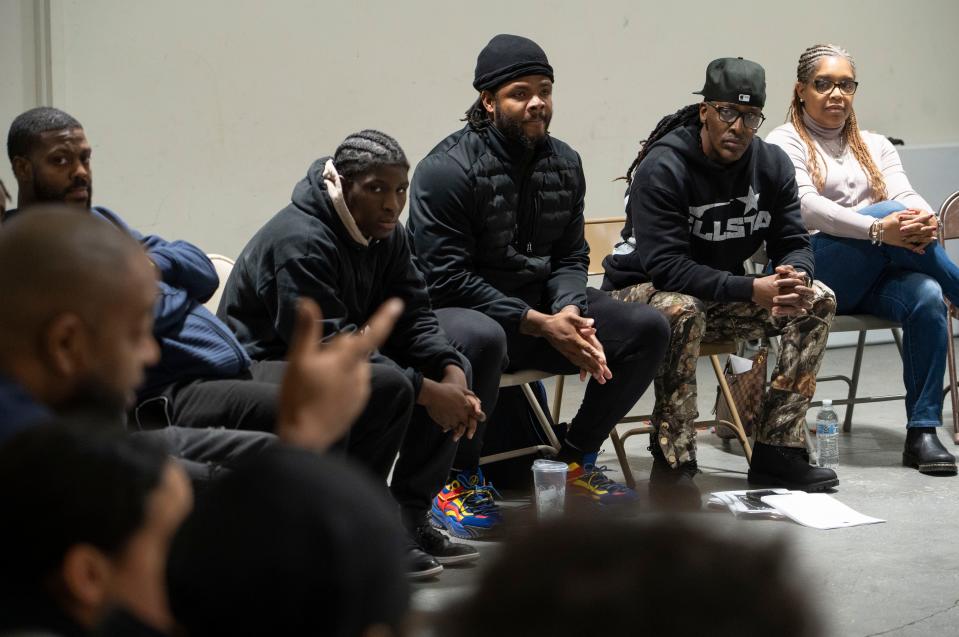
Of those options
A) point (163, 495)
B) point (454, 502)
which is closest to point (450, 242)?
point (454, 502)

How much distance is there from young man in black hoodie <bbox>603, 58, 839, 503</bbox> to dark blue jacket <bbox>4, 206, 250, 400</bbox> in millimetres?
1705

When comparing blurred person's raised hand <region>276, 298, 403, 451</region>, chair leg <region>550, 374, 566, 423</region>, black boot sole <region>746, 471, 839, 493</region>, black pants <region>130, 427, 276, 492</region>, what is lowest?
black boot sole <region>746, 471, 839, 493</region>

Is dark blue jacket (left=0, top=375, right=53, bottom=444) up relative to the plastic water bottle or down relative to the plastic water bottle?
up

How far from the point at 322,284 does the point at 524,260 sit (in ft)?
3.28

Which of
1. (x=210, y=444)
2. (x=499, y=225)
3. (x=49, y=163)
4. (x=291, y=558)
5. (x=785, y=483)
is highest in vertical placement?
(x=49, y=163)

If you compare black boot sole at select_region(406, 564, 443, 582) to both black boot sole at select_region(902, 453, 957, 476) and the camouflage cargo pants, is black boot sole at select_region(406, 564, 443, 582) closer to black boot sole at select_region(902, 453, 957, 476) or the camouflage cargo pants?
the camouflage cargo pants

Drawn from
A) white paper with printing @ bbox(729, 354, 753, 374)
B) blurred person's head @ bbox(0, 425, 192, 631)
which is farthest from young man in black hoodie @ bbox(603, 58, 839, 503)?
blurred person's head @ bbox(0, 425, 192, 631)

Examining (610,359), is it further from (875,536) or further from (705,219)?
(875,536)

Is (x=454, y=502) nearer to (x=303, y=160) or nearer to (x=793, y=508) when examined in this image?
(x=793, y=508)

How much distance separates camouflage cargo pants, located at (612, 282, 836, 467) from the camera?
168 inches

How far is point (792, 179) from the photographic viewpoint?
454 centimetres

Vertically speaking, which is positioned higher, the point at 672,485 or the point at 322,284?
the point at 322,284

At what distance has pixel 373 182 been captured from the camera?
3.41m

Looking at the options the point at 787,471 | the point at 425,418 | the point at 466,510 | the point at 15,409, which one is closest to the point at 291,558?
the point at 15,409
